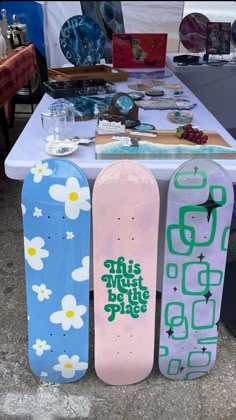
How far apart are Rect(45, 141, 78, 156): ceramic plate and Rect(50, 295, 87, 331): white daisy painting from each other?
44cm

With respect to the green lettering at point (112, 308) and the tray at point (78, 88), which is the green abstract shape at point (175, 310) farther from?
the tray at point (78, 88)

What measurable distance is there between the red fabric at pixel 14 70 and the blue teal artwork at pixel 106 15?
0.61m

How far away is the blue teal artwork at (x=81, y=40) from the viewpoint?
6.81ft

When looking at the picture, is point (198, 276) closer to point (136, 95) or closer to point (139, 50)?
point (136, 95)

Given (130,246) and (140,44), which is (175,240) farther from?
(140,44)

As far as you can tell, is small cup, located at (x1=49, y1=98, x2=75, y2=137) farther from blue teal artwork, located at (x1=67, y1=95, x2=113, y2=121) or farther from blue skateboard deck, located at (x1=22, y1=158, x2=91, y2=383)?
blue skateboard deck, located at (x1=22, y1=158, x2=91, y2=383)

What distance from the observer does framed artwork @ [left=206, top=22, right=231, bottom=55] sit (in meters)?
2.58

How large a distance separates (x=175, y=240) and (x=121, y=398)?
1.87 feet

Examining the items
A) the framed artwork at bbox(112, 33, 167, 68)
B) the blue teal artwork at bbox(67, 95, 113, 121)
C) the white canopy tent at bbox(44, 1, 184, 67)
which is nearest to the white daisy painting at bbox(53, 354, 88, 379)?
the blue teal artwork at bbox(67, 95, 113, 121)

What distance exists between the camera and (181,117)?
4.96 feet

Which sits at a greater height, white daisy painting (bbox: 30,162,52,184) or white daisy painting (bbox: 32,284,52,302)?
white daisy painting (bbox: 30,162,52,184)

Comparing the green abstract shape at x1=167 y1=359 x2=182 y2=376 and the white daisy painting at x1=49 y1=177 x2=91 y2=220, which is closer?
the white daisy painting at x1=49 y1=177 x2=91 y2=220

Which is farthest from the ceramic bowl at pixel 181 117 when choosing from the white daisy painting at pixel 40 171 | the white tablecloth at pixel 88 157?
the white daisy painting at pixel 40 171

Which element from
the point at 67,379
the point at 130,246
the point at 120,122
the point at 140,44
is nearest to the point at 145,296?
the point at 130,246
